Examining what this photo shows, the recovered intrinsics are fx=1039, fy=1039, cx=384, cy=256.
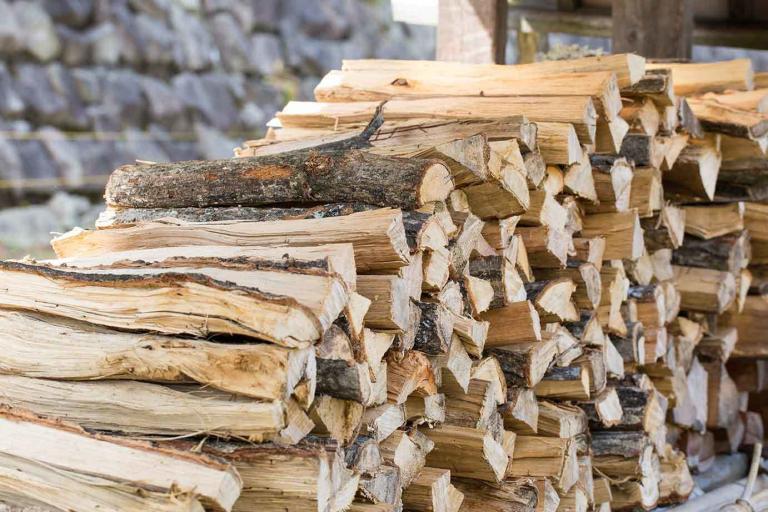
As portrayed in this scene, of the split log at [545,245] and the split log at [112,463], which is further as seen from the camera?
the split log at [545,245]

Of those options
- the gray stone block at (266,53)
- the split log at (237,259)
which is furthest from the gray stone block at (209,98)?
the split log at (237,259)

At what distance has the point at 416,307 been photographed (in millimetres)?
3068

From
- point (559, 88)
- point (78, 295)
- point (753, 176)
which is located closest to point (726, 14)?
point (753, 176)

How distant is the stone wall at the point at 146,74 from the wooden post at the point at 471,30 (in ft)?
13.5

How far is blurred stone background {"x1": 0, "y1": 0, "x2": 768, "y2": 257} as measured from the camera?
8.13 m

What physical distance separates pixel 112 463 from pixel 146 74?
6843mm

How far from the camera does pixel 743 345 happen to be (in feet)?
17.5

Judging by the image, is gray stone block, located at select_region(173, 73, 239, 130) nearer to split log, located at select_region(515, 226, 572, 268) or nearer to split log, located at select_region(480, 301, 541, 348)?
split log, located at select_region(515, 226, 572, 268)

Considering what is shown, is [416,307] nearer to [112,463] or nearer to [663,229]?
[112,463]

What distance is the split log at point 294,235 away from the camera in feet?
9.32

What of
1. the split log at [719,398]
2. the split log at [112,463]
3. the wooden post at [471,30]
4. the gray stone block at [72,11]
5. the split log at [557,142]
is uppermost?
the gray stone block at [72,11]

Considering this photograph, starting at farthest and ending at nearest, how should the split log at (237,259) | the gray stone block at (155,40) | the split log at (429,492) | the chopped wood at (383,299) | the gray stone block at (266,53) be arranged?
the gray stone block at (266,53) → the gray stone block at (155,40) → the split log at (429,492) → the chopped wood at (383,299) → the split log at (237,259)

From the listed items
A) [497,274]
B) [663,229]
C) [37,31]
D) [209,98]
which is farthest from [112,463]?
[209,98]

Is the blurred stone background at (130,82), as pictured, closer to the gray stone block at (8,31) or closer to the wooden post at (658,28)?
the gray stone block at (8,31)
